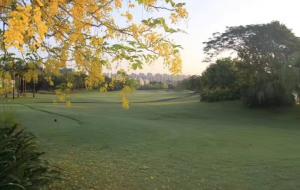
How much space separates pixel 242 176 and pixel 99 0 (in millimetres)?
4605

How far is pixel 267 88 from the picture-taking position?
28.1 meters

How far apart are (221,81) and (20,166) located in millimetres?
33428

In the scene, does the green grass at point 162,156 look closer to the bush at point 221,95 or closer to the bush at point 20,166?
the bush at point 20,166

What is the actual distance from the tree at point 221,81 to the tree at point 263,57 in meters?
1.30

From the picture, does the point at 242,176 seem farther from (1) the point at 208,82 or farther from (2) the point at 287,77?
(1) the point at 208,82

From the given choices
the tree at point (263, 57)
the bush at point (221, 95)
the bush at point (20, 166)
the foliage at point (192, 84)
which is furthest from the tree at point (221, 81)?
the bush at point (20, 166)

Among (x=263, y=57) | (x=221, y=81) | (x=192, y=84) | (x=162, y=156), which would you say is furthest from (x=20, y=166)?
(x=192, y=84)

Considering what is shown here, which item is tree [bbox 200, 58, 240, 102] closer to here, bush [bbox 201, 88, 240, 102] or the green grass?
bush [bbox 201, 88, 240, 102]

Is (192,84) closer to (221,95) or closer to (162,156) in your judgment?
(221,95)

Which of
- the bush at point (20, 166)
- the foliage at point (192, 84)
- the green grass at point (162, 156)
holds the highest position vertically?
the foliage at point (192, 84)

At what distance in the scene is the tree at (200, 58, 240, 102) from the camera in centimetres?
3403

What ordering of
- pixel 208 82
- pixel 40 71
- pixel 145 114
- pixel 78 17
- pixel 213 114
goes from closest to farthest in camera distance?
pixel 78 17 → pixel 40 71 → pixel 145 114 → pixel 213 114 → pixel 208 82

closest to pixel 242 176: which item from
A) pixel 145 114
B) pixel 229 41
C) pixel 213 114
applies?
pixel 145 114

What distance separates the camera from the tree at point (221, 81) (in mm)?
34031
